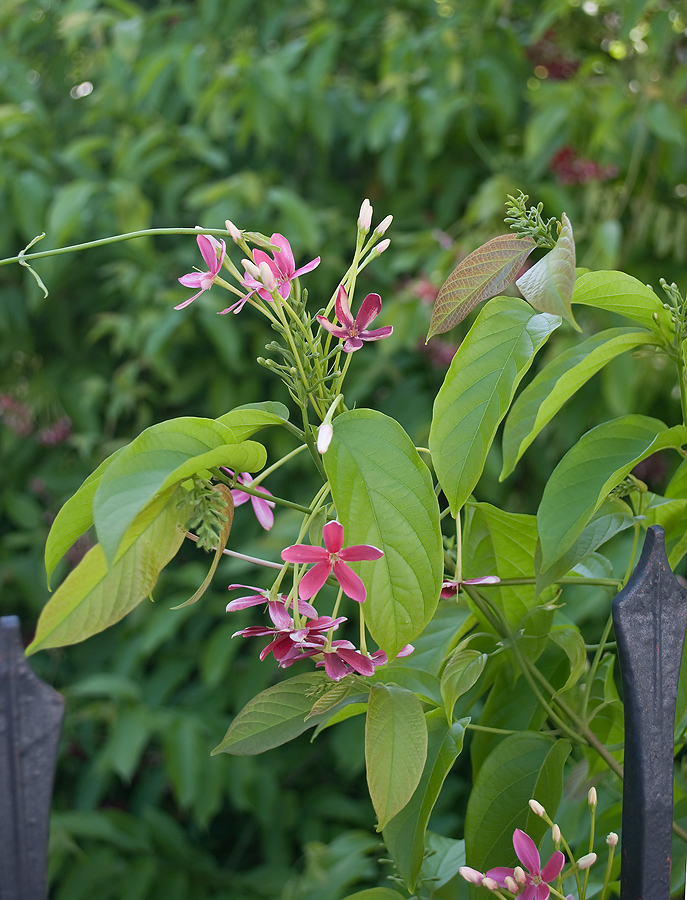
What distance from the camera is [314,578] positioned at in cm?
32

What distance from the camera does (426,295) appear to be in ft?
4.08

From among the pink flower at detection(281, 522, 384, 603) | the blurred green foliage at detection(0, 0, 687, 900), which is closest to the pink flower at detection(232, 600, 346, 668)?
the pink flower at detection(281, 522, 384, 603)

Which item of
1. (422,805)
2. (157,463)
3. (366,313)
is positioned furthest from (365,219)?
(422,805)

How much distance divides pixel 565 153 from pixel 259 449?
3.87 feet

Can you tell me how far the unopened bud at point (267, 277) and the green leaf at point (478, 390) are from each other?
0.26 feet

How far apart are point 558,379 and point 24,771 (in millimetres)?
285

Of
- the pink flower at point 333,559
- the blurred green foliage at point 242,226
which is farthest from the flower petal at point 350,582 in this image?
the blurred green foliage at point 242,226

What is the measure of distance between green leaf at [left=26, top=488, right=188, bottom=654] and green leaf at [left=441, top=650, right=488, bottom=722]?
13cm

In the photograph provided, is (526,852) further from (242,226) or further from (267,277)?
(242,226)

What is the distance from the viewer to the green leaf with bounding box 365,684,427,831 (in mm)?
327

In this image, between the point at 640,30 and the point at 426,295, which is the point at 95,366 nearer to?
the point at 426,295

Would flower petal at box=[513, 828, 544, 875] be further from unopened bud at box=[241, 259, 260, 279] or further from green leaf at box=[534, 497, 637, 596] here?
unopened bud at box=[241, 259, 260, 279]

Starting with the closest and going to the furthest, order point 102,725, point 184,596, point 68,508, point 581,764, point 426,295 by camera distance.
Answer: point 68,508 → point 581,764 → point 426,295 → point 184,596 → point 102,725

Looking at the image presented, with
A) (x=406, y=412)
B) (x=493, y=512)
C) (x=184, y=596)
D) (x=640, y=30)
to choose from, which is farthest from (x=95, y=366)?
(x=493, y=512)
